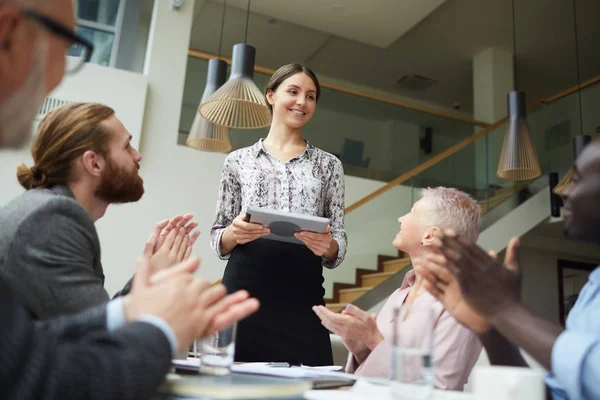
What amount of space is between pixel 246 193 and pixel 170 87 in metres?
3.93

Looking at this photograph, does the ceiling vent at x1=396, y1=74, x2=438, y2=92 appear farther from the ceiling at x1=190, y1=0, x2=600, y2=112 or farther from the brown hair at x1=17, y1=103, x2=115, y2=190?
the brown hair at x1=17, y1=103, x2=115, y2=190

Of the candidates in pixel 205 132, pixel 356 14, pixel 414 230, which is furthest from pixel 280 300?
pixel 356 14

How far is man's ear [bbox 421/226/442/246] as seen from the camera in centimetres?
168

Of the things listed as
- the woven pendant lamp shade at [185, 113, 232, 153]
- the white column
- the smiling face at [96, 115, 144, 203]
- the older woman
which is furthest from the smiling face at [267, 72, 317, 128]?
the white column

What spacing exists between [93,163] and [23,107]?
82cm

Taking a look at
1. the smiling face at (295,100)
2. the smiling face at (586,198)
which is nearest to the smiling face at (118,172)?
the smiling face at (295,100)

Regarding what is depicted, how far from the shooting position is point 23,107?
75cm

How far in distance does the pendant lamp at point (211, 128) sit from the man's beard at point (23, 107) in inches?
109

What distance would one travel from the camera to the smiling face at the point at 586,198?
0.94m

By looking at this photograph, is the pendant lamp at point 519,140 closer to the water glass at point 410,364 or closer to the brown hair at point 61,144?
the brown hair at point 61,144

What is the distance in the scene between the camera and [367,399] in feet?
2.69

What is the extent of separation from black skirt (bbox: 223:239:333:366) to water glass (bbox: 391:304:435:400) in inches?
44.2

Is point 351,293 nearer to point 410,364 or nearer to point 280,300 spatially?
point 280,300

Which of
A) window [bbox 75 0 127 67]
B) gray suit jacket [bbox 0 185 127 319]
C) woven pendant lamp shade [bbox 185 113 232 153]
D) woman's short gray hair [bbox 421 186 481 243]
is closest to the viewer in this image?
gray suit jacket [bbox 0 185 127 319]
